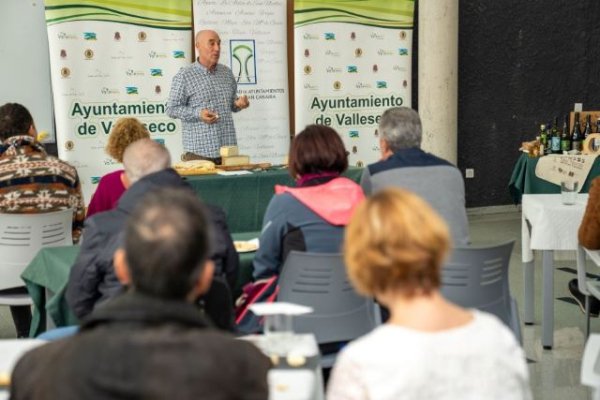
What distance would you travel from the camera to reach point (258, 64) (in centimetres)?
762

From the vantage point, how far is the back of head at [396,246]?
174 centimetres

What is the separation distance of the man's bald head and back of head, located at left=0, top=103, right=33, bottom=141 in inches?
81.2

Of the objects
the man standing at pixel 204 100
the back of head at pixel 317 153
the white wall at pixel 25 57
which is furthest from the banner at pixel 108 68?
the back of head at pixel 317 153

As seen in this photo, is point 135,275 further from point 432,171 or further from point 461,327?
point 432,171

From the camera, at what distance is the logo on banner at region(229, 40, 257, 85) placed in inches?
296

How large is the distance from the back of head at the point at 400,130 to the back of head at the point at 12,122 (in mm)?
1774

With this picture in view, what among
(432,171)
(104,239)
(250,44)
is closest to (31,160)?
(104,239)

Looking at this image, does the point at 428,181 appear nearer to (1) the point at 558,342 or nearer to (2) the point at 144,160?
(2) the point at 144,160

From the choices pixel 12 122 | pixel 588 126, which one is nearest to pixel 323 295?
pixel 12 122

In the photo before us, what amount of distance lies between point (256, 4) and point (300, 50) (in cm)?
55

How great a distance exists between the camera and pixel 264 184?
5488 mm

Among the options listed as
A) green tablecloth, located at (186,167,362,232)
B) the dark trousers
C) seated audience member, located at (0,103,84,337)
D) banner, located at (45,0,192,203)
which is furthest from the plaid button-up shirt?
the dark trousers

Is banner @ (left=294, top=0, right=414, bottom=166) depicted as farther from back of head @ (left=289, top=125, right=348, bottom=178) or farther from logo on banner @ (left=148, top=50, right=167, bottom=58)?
back of head @ (left=289, top=125, right=348, bottom=178)

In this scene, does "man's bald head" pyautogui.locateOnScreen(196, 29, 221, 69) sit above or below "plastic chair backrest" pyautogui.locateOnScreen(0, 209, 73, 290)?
above
